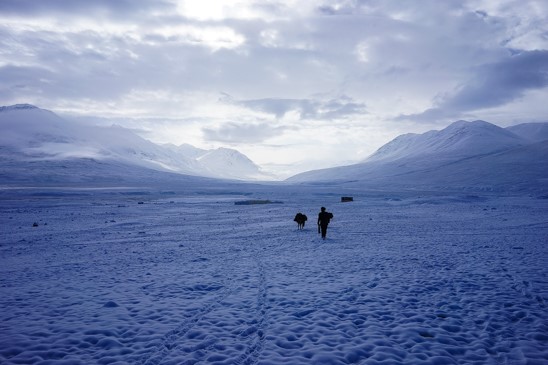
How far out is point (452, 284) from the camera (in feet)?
38.5

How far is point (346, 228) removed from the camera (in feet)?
92.0

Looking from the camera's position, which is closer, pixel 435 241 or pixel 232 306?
pixel 232 306

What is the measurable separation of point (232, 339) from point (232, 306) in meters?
2.15

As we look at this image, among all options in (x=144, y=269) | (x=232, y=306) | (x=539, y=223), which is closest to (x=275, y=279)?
(x=232, y=306)

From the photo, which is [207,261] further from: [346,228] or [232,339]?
[346,228]

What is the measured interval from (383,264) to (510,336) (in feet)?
23.4

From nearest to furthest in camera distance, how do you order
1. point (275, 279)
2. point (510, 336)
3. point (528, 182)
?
point (510, 336) → point (275, 279) → point (528, 182)

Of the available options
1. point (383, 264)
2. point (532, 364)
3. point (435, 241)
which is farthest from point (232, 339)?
point (435, 241)

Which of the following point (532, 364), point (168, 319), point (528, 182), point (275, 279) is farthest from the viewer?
point (528, 182)

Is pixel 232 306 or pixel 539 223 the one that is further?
pixel 539 223

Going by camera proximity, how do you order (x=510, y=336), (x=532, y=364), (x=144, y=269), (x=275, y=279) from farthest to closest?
(x=144, y=269) → (x=275, y=279) → (x=510, y=336) → (x=532, y=364)

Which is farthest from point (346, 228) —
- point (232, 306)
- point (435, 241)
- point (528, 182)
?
point (528, 182)

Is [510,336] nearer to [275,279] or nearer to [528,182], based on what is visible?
[275,279]

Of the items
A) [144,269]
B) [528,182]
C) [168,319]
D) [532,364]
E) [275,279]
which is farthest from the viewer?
[528,182]
